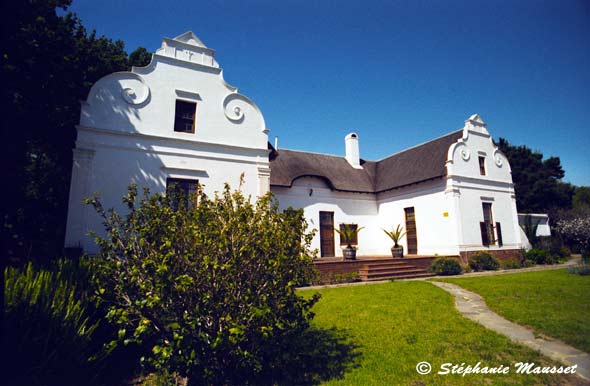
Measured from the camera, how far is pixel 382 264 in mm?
13953

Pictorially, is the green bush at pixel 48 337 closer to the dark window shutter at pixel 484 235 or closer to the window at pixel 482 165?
the dark window shutter at pixel 484 235

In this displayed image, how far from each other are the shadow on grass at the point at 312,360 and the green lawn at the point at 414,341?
0.16 meters

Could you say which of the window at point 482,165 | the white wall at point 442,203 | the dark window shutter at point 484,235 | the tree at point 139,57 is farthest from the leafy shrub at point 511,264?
the tree at point 139,57

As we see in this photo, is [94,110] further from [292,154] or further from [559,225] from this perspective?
[559,225]

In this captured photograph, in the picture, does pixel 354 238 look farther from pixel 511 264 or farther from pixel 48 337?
pixel 48 337

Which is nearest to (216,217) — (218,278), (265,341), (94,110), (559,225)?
(218,278)

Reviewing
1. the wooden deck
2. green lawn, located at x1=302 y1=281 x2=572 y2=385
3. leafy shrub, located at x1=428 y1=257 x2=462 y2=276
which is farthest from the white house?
green lawn, located at x1=302 y1=281 x2=572 y2=385

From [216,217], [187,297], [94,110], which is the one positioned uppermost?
[94,110]

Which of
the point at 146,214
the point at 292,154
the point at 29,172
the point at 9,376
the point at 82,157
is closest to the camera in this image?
the point at 9,376

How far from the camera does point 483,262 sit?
15219 millimetres

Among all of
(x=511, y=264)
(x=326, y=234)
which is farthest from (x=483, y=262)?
(x=326, y=234)

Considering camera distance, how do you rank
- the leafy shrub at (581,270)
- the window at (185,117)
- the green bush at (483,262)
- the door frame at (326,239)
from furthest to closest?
the door frame at (326,239), the green bush at (483,262), the window at (185,117), the leafy shrub at (581,270)

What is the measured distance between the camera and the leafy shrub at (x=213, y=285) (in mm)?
3160

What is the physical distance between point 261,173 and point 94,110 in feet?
21.8
